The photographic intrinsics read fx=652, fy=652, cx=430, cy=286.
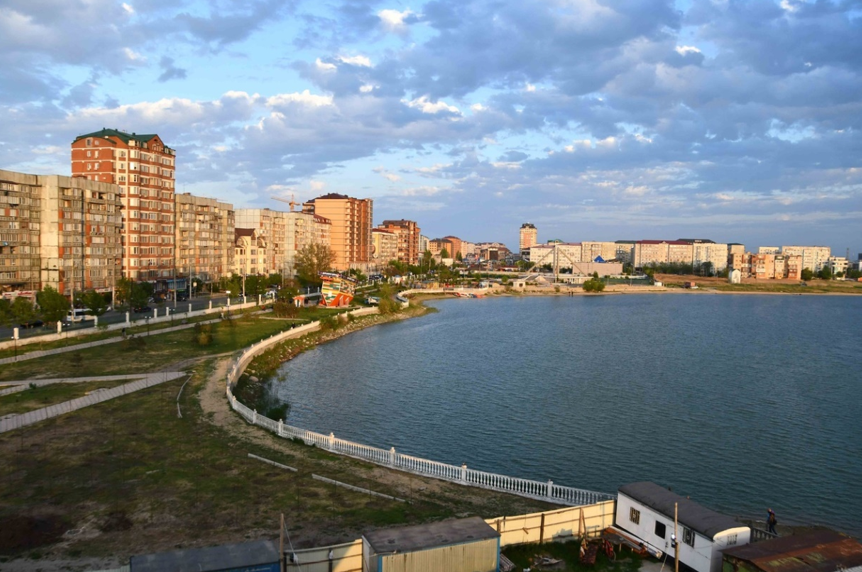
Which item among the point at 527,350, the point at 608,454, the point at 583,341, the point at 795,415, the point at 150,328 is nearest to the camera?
the point at 608,454

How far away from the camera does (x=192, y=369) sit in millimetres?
30203

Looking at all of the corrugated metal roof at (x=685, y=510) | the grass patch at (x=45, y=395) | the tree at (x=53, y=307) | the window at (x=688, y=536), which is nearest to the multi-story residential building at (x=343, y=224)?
the tree at (x=53, y=307)

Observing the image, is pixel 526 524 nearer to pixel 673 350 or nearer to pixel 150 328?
pixel 150 328

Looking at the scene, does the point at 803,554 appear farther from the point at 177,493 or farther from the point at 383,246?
the point at 383,246

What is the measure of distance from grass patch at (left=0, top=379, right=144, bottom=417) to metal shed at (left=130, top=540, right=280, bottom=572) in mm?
14683

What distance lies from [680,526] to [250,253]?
83748mm

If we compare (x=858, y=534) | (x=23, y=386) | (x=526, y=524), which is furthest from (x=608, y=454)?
(x=23, y=386)

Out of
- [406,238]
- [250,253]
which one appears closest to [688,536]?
[250,253]

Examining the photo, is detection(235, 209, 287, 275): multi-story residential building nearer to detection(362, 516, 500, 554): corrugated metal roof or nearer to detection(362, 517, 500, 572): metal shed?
detection(362, 516, 500, 554): corrugated metal roof

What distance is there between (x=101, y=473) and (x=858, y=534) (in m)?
19.7

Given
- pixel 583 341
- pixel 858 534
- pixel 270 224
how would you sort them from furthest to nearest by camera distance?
pixel 270 224 < pixel 583 341 < pixel 858 534

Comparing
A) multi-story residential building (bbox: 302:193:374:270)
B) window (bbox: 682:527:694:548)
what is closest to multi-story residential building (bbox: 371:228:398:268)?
multi-story residential building (bbox: 302:193:374:270)

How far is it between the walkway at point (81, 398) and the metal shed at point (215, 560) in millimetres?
12828

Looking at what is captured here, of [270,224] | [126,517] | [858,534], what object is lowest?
[858,534]
